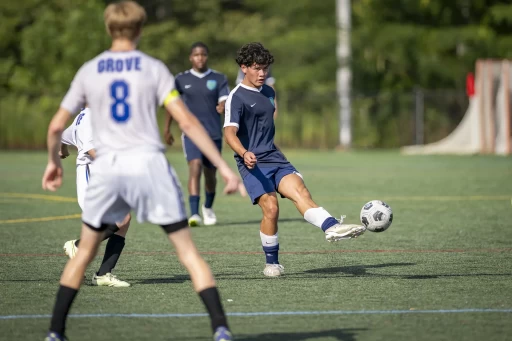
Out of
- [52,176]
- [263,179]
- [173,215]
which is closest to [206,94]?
[263,179]

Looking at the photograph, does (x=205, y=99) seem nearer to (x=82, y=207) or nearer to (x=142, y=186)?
(x=82, y=207)

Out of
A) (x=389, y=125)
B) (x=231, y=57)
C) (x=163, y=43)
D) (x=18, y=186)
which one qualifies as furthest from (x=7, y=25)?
(x=18, y=186)

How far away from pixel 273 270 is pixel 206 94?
17.7ft

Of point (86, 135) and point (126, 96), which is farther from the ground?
point (126, 96)

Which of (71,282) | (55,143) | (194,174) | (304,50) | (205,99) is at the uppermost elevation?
(304,50)

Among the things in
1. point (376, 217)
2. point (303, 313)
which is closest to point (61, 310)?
point (303, 313)

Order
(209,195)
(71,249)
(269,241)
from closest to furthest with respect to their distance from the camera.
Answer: (71,249), (269,241), (209,195)

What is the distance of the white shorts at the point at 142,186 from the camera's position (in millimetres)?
5836

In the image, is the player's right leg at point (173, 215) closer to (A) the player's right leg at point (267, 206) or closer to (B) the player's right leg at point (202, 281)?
(B) the player's right leg at point (202, 281)

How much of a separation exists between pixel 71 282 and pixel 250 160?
2698 mm

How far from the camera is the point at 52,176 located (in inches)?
241

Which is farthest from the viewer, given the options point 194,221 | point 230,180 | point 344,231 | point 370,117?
point 370,117

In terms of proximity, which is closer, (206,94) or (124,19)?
(124,19)

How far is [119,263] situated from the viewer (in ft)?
32.1
